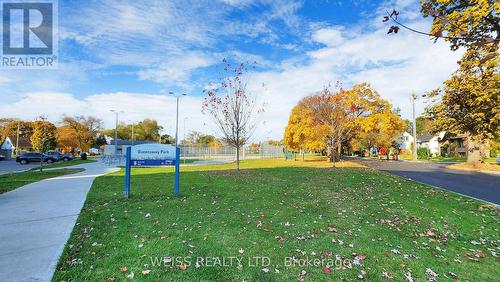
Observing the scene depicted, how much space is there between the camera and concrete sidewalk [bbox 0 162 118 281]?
3596 millimetres

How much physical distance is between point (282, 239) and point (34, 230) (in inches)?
191

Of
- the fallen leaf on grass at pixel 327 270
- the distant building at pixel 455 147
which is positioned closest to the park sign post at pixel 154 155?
the fallen leaf on grass at pixel 327 270

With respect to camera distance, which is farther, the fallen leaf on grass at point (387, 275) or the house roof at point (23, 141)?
the house roof at point (23, 141)

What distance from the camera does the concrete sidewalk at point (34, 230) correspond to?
3.60 metres

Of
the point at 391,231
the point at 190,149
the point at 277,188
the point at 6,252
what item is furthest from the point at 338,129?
the point at 190,149

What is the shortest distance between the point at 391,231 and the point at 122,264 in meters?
4.90

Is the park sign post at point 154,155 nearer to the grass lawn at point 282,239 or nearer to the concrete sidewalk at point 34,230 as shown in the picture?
the grass lawn at point 282,239

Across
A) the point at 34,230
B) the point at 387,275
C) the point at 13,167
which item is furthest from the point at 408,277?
the point at 13,167

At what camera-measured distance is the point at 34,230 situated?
17.2ft

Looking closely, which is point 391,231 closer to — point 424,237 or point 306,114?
point 424,237

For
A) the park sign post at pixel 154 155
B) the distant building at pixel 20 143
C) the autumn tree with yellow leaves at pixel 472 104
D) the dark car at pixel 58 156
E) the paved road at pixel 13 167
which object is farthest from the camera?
the distant building at pixel 20 143

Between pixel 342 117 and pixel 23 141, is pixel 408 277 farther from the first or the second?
pixel 23 141

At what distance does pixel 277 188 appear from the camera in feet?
33.7

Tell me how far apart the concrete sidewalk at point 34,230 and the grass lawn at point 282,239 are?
0.25m
